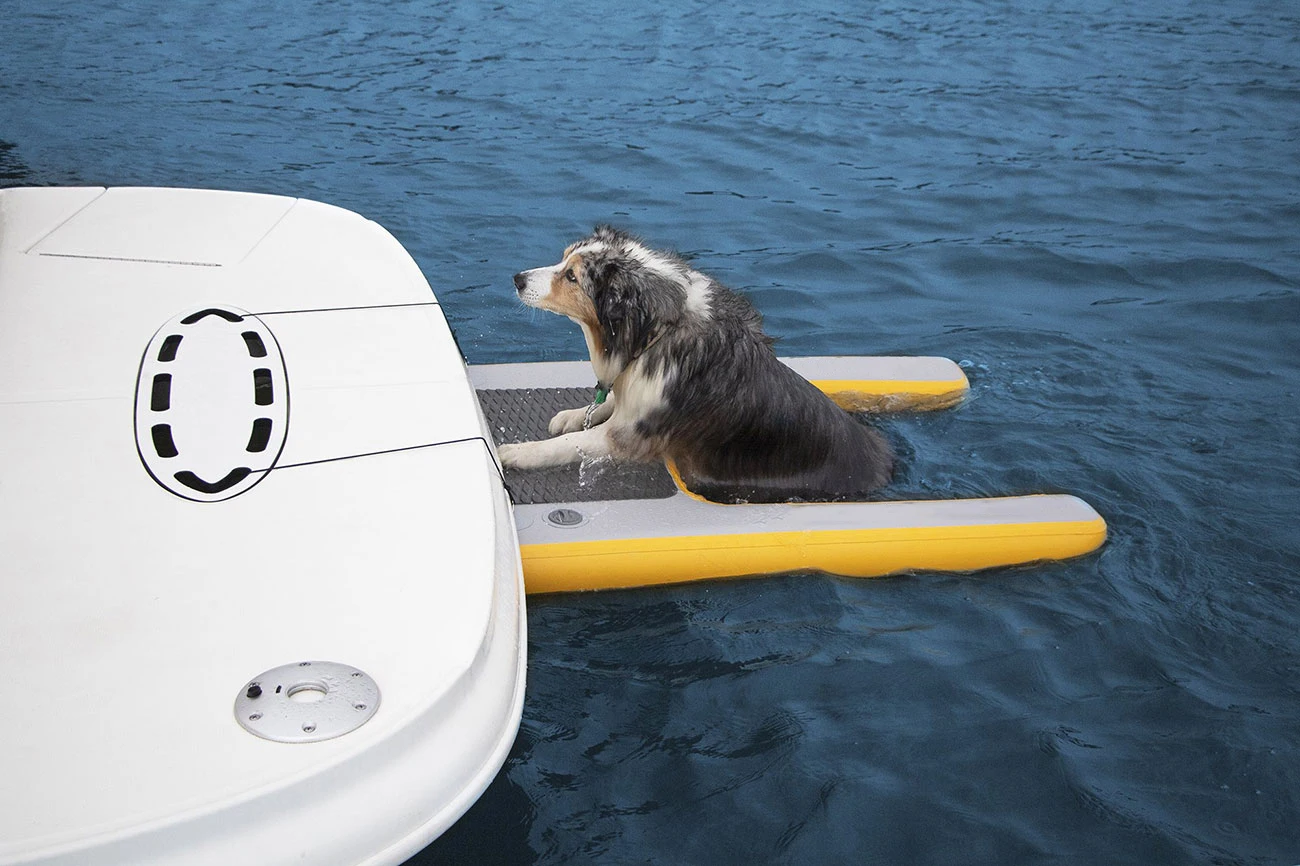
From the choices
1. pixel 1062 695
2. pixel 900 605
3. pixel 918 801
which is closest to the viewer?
pixel 918 801

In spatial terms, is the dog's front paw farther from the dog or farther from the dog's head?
the dog's head

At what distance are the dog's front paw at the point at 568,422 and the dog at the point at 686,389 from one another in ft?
0.49

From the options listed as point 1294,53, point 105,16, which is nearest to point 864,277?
point 1294,53

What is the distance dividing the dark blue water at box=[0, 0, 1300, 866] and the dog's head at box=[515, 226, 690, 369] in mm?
806

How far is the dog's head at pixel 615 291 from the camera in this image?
3.40 meters

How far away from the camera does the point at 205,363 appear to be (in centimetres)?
295

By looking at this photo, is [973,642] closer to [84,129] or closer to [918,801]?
[918,801]

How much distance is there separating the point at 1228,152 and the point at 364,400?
733 cm

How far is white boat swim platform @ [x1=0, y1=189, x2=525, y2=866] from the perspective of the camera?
1818mm

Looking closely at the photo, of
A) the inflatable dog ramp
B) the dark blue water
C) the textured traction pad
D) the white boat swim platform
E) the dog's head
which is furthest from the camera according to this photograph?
the textured traction pad

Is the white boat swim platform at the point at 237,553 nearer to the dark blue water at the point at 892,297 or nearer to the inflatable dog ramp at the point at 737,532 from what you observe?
the inflatable dog ramp at the point at 737,532

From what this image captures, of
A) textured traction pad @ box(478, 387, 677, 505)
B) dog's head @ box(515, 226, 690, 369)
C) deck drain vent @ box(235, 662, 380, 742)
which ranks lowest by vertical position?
textured traction pad @ box(478, 387, 677, 505)

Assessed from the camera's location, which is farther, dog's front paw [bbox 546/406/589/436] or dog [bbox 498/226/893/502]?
dog's front paw [bbox 546/406/589/436]

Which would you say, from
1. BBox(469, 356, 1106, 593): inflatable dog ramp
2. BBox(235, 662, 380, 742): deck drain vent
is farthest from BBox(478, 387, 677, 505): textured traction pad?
BBox(235, 662, 380, 742): deck drain vent
